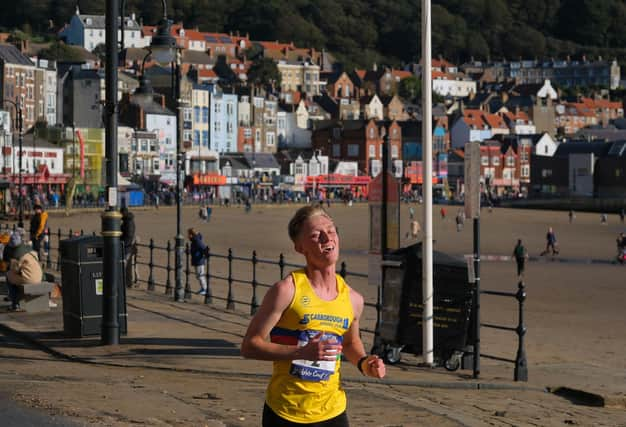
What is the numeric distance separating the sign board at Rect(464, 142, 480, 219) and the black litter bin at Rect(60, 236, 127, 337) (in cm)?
415

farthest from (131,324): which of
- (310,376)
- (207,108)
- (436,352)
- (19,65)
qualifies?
(207,108)

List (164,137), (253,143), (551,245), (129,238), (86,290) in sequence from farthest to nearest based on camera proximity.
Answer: (253,143) < (164,137) < (551,245) < (129,238) < (86,290)

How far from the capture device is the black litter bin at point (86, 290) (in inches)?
575

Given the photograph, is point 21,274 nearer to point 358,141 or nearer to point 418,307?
point 418,307

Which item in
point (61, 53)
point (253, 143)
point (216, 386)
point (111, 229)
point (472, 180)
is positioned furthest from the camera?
point (61, 53)

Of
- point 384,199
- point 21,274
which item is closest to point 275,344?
point 384,199

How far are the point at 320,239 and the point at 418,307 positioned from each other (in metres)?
7.55

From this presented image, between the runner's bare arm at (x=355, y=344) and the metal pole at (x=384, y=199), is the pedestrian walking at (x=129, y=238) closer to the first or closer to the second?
the metal pole at (x=384, y=199)

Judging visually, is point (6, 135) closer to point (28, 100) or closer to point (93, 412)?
point (28, 100)

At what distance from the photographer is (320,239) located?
5.90 m

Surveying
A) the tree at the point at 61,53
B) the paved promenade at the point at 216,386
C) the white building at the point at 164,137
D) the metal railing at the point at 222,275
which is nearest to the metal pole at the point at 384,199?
the metal railing at the point at 222,275

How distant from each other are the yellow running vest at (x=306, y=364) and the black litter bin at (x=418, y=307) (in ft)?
23.4

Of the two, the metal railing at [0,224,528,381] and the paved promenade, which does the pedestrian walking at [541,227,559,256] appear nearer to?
the metal railing at [0,224,528,381]

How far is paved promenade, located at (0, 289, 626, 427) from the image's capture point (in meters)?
9.84
